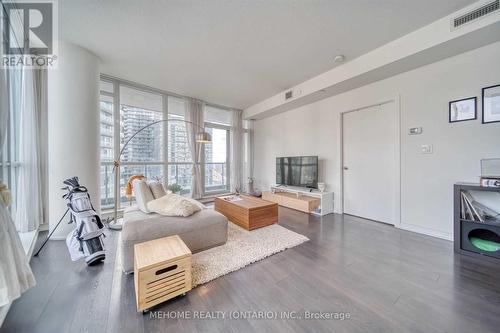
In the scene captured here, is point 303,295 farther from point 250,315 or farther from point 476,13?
point 476,13

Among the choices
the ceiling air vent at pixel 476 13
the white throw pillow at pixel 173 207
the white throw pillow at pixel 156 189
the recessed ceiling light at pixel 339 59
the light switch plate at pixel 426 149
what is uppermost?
the recessed ceiling light at pixel 339 59

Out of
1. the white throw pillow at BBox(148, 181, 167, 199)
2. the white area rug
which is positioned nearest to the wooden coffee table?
the white area rug

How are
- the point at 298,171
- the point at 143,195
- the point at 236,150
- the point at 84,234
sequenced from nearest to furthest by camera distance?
the point at 84,234, the point at 143,195, the point at 298,171, the point at 236,150

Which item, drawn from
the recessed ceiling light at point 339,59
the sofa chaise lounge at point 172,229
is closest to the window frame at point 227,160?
the sofa chaise lounge at point 172,229

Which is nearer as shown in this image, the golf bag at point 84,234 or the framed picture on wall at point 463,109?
the golf bag at point 84,234

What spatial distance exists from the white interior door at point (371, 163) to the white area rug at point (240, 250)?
5.50 feet

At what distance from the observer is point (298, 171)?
4309 millimetres

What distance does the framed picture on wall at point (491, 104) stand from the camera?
2098 mm

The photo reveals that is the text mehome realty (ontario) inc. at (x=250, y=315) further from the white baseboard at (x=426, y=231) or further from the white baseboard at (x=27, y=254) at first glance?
the white baseboard at (x=426, y=231)

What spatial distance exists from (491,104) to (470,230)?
4.94ft

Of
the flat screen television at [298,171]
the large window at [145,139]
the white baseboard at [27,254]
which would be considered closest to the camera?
the white baseboard at [27,254]

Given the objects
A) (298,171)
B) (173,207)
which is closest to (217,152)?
(298,171)

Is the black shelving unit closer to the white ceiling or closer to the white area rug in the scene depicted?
the white area rug

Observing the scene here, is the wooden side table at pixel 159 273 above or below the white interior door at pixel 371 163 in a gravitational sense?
below
